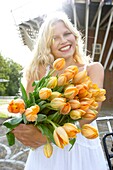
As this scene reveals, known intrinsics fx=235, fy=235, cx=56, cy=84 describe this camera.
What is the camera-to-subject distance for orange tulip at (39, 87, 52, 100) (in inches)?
30.4

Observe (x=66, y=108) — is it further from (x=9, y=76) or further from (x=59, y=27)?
(x=9, y=76)

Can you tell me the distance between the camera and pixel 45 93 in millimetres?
771

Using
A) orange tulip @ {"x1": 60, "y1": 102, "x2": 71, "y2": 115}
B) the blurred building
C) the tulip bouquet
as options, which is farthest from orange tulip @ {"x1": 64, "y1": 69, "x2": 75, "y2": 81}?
the blurred building

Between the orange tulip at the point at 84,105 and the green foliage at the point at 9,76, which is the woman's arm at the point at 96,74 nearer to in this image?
the orange tulip at the point at 84,105

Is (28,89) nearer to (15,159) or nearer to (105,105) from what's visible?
(15,159)

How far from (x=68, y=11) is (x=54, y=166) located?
28.9ft

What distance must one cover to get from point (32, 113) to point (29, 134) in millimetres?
149

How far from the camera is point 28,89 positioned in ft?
3.91

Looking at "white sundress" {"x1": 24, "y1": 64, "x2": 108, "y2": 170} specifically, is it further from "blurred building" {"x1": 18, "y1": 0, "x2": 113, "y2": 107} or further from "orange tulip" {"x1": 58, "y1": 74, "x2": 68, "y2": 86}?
"blurred building" {"x1": 18, "y1": 0, "x2": 113, "y2": 107}

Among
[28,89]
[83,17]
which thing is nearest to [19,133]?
[28,89]

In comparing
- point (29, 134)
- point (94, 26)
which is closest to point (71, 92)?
point (29, 134)

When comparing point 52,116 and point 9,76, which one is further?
point 9,76

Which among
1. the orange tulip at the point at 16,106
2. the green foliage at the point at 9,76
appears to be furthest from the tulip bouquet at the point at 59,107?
the green foliage at the point at 9,76

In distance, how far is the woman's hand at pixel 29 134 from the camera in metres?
0.84
